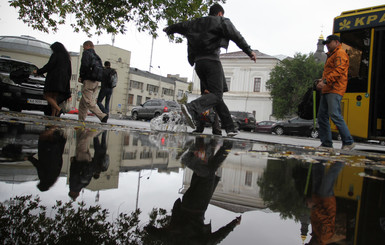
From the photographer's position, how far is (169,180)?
1711mm

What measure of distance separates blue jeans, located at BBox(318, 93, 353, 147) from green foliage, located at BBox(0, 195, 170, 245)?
16.1 ft

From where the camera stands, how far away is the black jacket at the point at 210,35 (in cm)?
500

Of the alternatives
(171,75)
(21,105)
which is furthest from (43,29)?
(171,75)

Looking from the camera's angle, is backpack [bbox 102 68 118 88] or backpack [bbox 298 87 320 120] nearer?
backpack [bbox 298 87 320 120]

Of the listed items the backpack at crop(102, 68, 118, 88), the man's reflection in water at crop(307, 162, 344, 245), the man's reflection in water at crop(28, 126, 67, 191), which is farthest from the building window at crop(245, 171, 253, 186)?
the backpack at crop(102, 68, 118, 88)

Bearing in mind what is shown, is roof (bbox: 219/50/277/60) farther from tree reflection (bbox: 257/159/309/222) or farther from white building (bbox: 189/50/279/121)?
tree reflection (bbox: 257/159/309/222)

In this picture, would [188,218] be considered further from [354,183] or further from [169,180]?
[354,183]

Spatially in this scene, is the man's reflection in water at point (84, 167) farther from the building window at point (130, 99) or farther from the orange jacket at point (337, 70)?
the building window at point (130, 99)

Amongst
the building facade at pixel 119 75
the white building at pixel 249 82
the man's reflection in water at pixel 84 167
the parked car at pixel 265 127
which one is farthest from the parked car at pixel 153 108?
the man's reflection in water at pixel 84 167

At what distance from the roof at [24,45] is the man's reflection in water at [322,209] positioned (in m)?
52.0

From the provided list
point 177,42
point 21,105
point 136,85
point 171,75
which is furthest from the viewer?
point 171,75

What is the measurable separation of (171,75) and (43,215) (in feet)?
284

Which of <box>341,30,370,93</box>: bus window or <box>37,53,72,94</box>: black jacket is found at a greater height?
<box>341,30,370,93</box>: bus window

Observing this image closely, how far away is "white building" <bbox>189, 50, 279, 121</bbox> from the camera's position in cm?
4444
